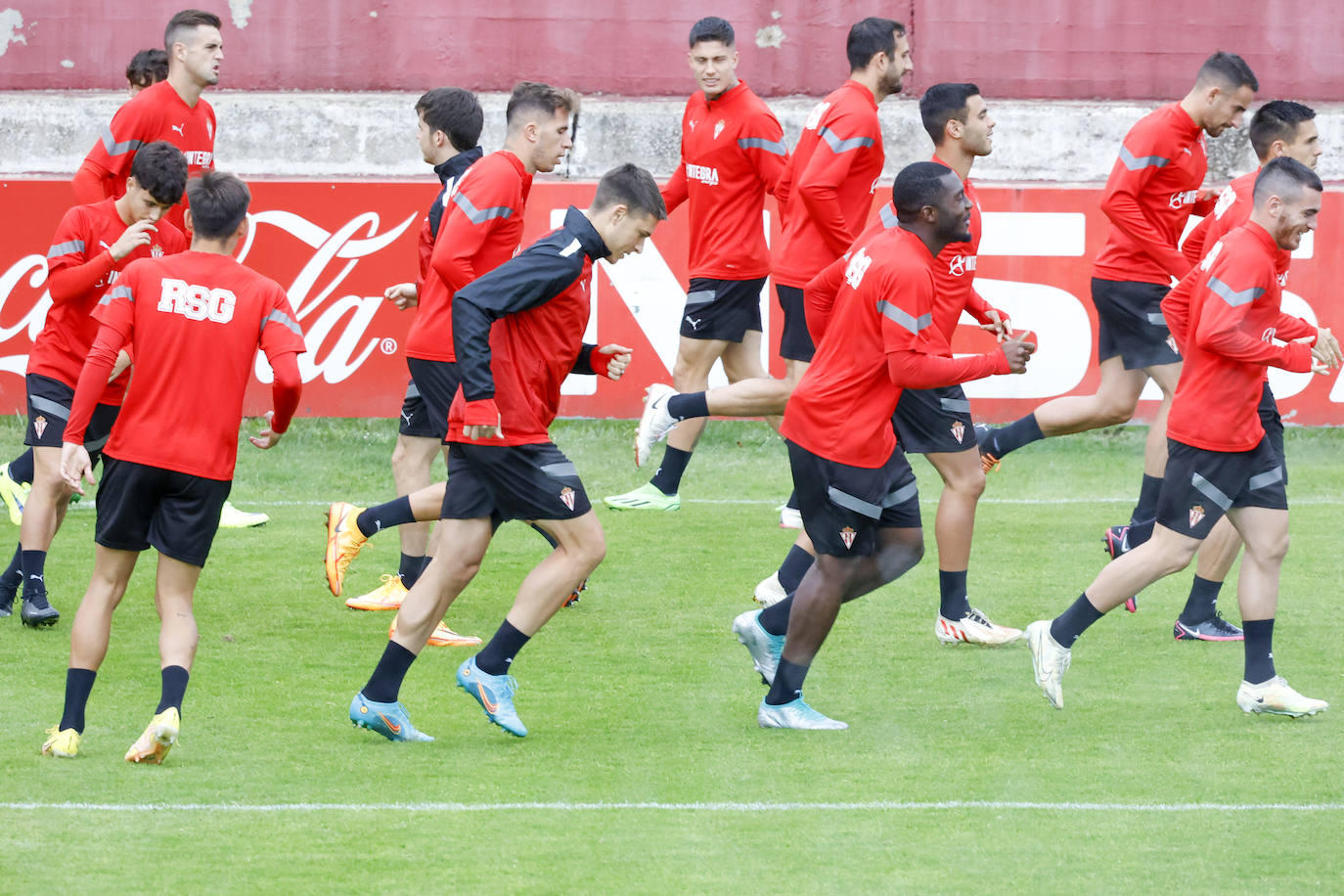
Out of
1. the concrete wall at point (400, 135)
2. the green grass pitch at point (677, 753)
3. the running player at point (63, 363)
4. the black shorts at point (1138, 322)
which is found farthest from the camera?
the concrete wall at point (400, 135)

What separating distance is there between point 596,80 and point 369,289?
13.4 ft

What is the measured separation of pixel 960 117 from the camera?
7.27m


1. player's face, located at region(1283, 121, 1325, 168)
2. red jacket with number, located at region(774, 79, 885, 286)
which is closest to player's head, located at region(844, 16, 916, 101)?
red jacket with number, located at region(774, 79, 885, 286)

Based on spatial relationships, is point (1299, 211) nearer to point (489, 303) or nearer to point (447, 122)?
point (489, 303)

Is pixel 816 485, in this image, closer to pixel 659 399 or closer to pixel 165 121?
pixel 659 399

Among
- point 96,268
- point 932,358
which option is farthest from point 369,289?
point 932,358

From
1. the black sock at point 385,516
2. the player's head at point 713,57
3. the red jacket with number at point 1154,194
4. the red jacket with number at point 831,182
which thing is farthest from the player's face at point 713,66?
the black sock at point 385,516

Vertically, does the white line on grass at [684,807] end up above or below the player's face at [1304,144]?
below

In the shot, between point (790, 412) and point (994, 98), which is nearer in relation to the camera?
point (790, 412)

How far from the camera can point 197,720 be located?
618 centimetres

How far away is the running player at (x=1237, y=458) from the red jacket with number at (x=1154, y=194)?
6.83 feet

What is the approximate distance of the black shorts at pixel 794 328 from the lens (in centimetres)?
915

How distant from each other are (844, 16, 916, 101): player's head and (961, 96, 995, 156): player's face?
4.58ft

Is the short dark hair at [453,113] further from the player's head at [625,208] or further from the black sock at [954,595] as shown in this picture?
the black sock at [954,595]
